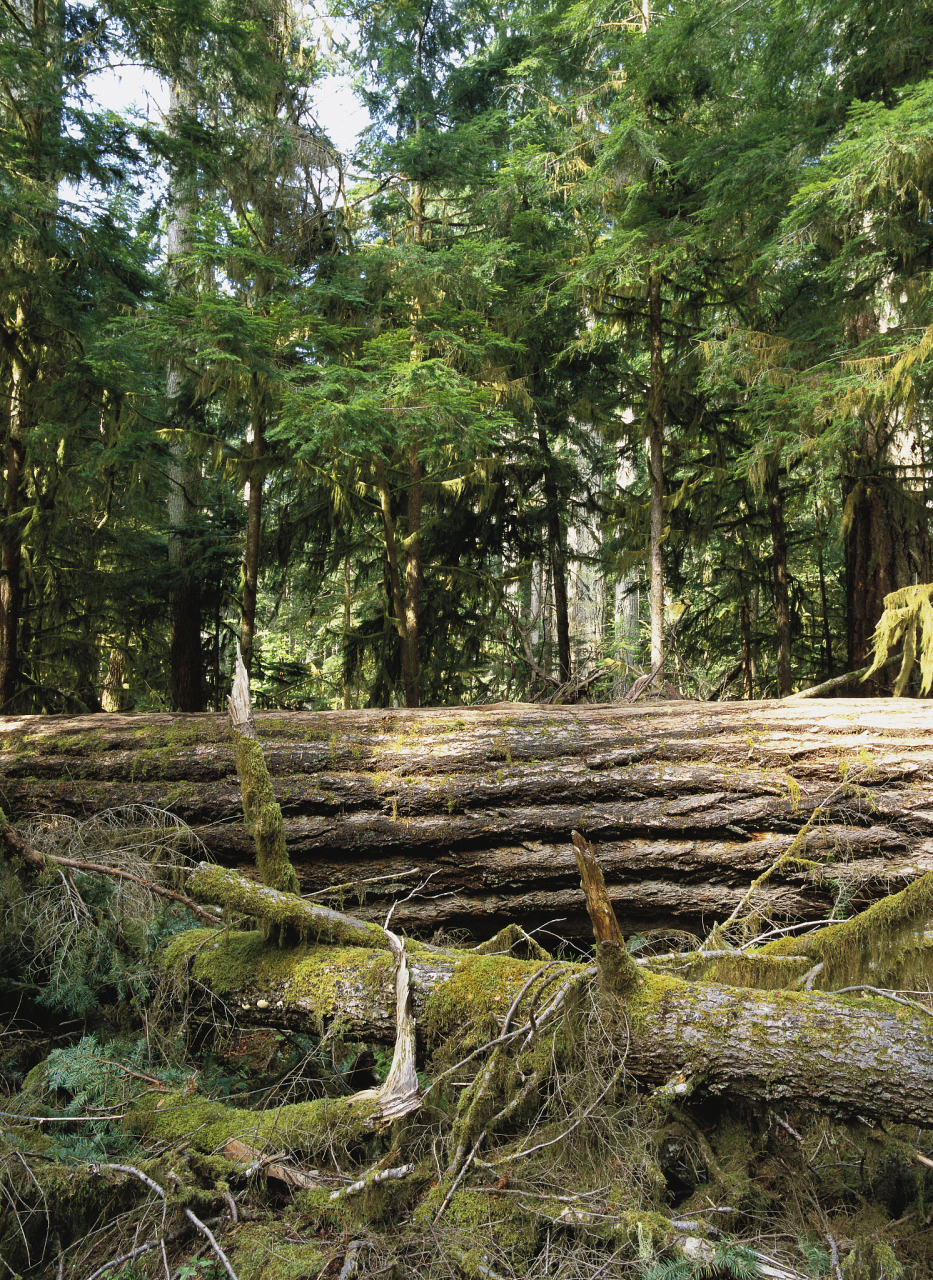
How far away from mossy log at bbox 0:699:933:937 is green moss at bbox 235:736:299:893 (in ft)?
2.82

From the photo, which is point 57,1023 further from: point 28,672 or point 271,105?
point 271,105

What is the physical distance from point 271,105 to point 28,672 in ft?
27.0

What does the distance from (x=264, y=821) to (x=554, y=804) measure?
1.93 metres

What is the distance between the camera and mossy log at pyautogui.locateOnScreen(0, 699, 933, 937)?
442 centimetres

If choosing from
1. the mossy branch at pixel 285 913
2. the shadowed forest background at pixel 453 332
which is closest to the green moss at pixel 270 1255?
the mossy branch at pixel 285 913

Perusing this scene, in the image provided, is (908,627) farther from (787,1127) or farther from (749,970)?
(787,1127)

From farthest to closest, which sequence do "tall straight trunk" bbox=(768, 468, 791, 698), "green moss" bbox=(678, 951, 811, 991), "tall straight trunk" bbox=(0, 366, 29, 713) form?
"tall straight trunk" bbox=(768, 468, 791, 698)
"tall straight trunk" bbox=(0, 366, 29, 713)
"green moss" bbox=(678, 951, 811, 991)

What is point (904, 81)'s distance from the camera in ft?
24.2

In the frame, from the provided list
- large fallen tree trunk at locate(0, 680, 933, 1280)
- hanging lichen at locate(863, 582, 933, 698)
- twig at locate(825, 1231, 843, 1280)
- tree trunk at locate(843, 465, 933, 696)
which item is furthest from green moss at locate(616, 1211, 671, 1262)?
tree trunk at locate(843, 465, 933, 696)

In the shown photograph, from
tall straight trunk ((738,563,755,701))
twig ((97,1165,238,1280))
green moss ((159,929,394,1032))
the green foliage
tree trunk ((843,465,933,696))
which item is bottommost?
the green foliage

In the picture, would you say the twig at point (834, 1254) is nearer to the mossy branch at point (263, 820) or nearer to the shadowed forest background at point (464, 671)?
the shadowed forest background at point (464, 671)

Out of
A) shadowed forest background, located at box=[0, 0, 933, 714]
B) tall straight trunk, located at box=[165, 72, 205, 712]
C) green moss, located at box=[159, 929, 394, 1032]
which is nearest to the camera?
green moss, located at box=[159, 929, 394, 1032]

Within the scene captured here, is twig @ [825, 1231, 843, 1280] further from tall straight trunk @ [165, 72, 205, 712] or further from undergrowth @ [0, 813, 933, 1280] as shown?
tall straight trunk @ [165, 72, 205, 712]

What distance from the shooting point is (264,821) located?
11.9ft
